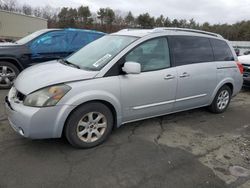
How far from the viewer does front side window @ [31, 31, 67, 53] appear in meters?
7.04

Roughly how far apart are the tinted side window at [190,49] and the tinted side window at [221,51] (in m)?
0.16

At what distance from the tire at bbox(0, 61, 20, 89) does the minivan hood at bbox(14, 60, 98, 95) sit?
308 centimetres

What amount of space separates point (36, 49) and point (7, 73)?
1.02 metres

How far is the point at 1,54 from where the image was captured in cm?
641

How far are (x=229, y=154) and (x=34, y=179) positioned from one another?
8.92 feet

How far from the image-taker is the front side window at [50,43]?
7.04 metres

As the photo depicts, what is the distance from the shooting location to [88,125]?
11.7 ft

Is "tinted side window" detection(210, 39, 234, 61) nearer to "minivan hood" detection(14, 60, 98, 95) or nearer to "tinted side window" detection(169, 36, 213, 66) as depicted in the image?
"tinted side window" detection(169, 36, 213, 66)

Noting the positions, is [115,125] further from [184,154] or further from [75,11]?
[75,11]

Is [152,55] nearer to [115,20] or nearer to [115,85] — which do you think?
[115,85]

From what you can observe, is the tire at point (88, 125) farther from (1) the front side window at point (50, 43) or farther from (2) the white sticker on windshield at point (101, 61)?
(1) the front side window at point (50, 43)

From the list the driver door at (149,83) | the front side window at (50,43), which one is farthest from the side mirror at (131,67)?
the front side window at (50,43)

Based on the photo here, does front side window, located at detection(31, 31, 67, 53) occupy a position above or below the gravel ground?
above

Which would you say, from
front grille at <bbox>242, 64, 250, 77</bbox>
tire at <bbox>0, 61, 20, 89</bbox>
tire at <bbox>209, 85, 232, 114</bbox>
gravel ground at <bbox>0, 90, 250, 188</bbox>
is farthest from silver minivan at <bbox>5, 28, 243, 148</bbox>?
front grille at <bbox>242, 64, 250, 77</bbox>
